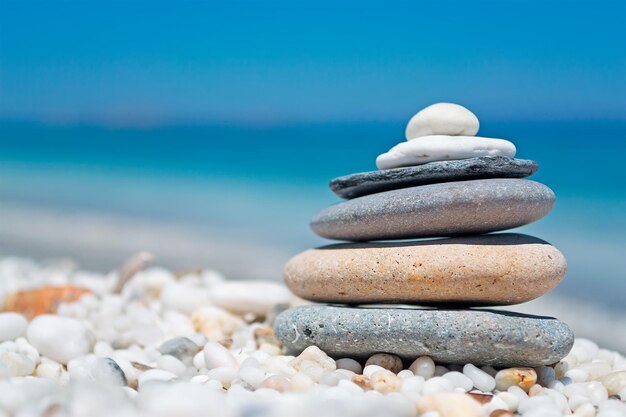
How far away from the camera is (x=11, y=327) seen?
369cm

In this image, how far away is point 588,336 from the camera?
274 inches

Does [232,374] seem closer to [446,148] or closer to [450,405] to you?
[450,405]

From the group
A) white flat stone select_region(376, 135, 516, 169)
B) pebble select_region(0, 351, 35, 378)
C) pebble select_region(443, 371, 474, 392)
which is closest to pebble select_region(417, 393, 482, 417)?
pebble select_region(443, 371, 474, 392)

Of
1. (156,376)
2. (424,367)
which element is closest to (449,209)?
(424,367)

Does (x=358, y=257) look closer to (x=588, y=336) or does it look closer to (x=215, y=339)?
(x=215, y=339)

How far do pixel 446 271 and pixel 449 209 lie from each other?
0.31 m

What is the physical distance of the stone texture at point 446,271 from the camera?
116 inches

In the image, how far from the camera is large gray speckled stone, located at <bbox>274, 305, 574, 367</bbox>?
287 cm

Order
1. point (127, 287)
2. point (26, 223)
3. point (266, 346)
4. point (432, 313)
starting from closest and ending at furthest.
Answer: point (432, 313), point (266, 346), point (127, 287), point (26, 223)

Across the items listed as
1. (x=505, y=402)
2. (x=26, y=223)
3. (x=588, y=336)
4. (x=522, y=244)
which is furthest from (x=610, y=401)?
(x=26, y=223)

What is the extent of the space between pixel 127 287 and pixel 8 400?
352 centimetres

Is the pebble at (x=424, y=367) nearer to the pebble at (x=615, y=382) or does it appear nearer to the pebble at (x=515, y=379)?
the pebble at (x=515, y=379)

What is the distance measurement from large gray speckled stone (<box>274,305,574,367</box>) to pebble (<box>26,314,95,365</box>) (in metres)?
1.35

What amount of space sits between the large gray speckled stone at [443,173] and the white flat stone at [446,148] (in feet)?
0.22
